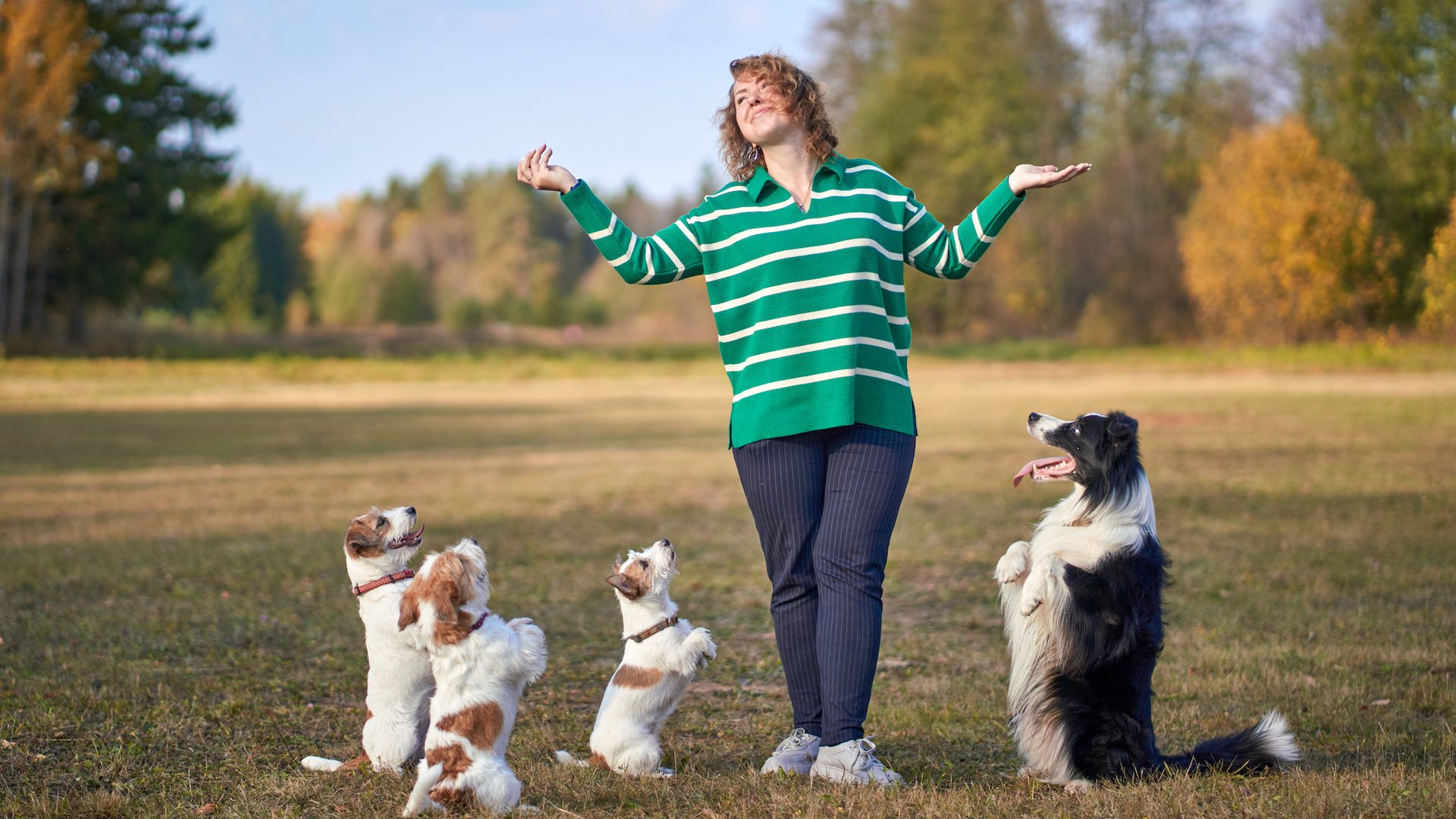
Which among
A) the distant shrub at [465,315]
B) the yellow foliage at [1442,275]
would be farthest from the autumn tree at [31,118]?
the yellow foliage at [1442,275]

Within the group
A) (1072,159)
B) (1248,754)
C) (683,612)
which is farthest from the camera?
(1072,159)

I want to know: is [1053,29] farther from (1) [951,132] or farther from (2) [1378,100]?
(2) [1378,100]

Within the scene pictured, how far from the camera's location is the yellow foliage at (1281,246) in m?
17.8

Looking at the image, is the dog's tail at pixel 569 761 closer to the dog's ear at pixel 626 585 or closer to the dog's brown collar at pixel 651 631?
the dog's brown collar at pixel 651 631

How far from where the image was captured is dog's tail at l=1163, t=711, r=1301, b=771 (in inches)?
130

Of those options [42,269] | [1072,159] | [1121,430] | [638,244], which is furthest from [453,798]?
[1072,159]

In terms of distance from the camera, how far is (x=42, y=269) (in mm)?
31891

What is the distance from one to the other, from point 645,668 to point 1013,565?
1273mm

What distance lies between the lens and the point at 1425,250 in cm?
1254

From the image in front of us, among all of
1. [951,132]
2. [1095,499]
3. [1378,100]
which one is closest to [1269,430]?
[1378,100]

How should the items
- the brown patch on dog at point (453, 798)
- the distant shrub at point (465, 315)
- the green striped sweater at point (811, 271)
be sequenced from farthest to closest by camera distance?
the distant shrub at point (465, 315)
the green striped sweater at point (811, 271)
the brown patch on dog at point (453, 798)

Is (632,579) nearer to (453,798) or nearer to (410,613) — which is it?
(410,613)

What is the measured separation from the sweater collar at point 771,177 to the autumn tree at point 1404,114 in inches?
459

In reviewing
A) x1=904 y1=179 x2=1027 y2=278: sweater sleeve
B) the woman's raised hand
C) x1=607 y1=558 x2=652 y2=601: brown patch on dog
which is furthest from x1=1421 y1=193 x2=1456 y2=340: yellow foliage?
the woman's raised hand
